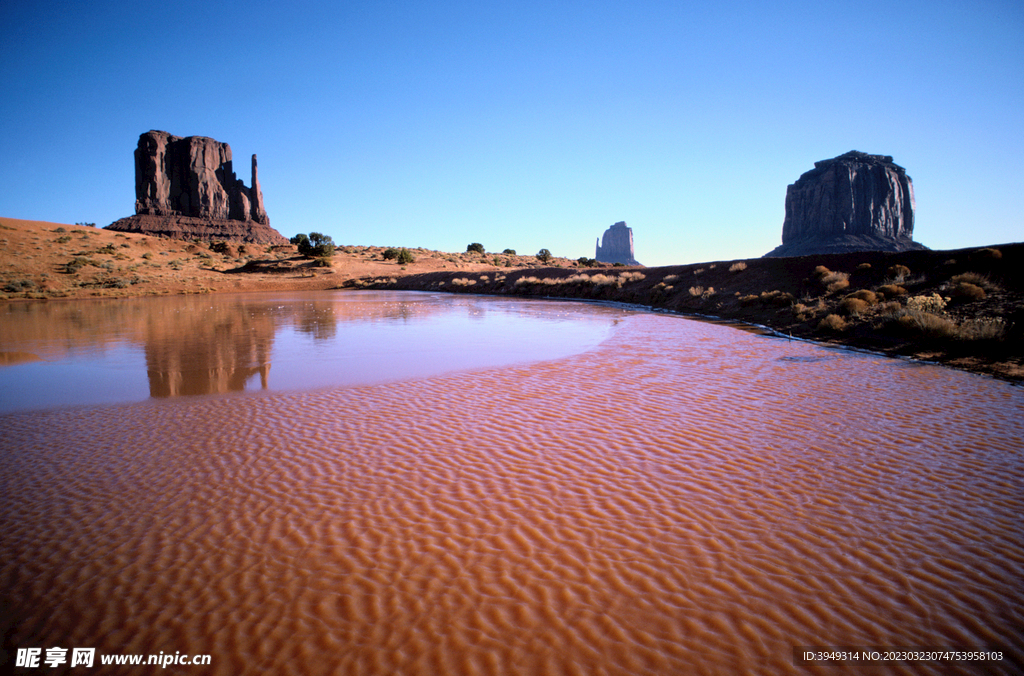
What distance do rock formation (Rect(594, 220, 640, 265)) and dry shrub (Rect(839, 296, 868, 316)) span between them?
140 m

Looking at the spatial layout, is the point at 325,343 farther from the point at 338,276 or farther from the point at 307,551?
the point at 338,276

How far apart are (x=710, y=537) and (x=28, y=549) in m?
6.03

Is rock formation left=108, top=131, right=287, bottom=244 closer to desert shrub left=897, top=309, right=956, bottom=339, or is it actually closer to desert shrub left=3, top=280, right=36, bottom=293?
desert shrub left=3, top=280, right=36, bottom=293

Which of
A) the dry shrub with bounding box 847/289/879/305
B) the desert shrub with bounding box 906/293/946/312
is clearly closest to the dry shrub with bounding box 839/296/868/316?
the dry shrub with bounding box 847/289/879/305

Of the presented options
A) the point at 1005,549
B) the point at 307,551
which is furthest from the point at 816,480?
the point at 307,551

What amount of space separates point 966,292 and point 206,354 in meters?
23.0

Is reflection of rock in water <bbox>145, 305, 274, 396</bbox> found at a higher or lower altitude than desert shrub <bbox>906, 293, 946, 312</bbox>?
lower

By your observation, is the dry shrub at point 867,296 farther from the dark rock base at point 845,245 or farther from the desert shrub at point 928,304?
the dark rock base at point 845,245

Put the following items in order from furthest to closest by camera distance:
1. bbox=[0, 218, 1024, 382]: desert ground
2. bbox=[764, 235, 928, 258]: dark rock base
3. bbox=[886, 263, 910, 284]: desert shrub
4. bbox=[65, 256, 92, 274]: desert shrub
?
bbox=[764, 235, 928, 258]: dark rock base → bbox=[65, 256, 92, 274]: desert shrub → bbox=[886, 263, 910, 284]: desert shrub → bbox=[0, 218, 1024, 382]: desert ground

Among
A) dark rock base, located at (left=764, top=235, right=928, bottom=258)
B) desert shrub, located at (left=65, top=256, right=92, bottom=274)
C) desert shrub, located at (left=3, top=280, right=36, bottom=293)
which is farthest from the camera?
dark rock base, located at (left=764, top=235, right=928, bottom=258)

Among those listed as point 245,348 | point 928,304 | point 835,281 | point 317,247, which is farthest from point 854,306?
point 317,247

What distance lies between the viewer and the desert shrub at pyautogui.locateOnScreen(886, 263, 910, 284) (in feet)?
60.0

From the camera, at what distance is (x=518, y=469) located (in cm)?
555

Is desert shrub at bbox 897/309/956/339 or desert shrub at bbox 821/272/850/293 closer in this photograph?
desert shrub at bbox 897/309/956/339
